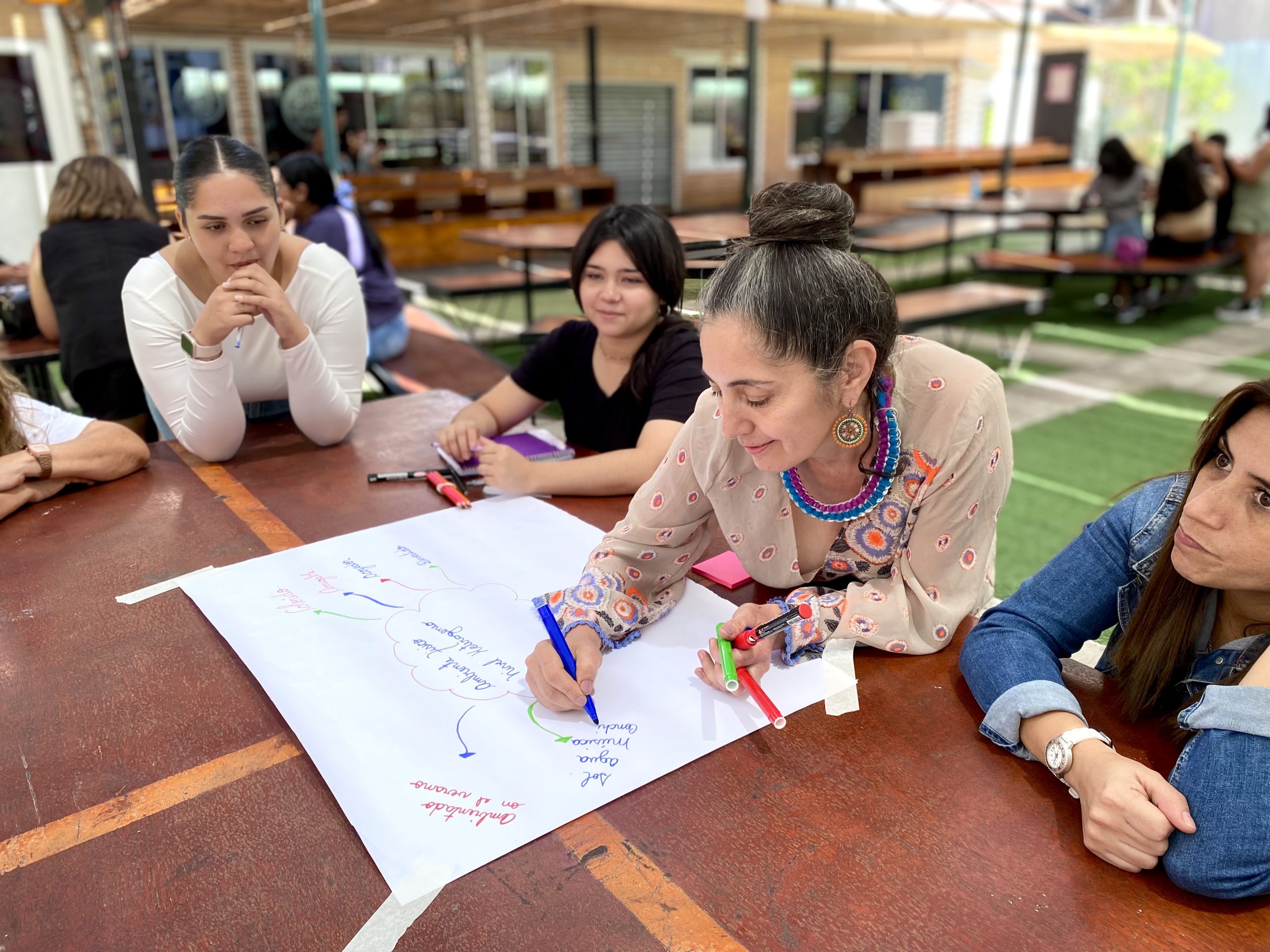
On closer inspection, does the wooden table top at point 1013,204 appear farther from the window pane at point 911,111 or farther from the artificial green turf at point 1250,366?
the window pane at point 911,111

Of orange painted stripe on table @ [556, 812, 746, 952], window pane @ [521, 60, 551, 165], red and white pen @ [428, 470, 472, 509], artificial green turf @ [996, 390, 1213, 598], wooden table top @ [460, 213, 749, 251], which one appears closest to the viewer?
orange painted stripe on table @ [556, 812, 746, 952]

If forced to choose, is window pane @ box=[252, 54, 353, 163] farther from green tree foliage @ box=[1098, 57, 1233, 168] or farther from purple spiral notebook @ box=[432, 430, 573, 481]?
green tree foliage @ box=[1098, 57, 1233, 168]

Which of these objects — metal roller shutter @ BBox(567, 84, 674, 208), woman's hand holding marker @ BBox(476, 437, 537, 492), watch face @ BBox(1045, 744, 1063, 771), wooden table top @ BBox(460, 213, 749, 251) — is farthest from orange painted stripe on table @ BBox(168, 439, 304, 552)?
metal roller shutter @ BBox(567, 84, 674, 208)

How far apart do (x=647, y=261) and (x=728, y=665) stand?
0.97 metres

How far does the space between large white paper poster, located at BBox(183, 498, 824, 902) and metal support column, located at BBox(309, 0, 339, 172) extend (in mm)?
3919

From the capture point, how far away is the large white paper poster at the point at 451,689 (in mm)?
802

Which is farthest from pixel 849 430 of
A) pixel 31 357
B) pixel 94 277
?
pixel 31 357

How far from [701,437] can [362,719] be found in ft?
1.68

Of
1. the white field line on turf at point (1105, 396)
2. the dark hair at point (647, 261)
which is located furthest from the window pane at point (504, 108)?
the dark hair at point (647, 261)

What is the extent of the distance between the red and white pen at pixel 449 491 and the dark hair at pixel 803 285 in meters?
0.64

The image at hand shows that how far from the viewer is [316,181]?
3.79 metres

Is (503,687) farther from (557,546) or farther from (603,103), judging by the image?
(603,103)

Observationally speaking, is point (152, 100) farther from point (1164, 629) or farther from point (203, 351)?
point (1164, 629)

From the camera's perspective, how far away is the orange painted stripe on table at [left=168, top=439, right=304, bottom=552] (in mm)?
1369
